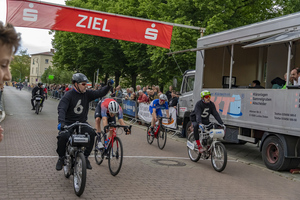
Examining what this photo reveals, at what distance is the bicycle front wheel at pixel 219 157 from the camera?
26.3 feet

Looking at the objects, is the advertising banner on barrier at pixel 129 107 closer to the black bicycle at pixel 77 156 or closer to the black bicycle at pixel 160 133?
the black bicycle at pixel 160 133

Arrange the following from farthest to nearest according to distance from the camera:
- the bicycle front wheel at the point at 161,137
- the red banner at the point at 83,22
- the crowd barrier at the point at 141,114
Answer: the crowd barrier at the point at 141,114
the red banner at the point at 83,22
the bicycle front wheel at the point at 161,137

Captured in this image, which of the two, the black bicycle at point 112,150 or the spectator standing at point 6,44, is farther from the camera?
the black bicycle at point 112,150

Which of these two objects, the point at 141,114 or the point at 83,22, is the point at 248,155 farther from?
the point at 83,22

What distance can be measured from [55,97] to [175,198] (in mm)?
40605

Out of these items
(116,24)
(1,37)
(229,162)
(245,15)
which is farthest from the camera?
(245,15)

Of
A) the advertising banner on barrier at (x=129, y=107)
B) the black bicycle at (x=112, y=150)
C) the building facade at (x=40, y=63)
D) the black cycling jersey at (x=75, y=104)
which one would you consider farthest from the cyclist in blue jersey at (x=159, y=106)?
the building facade at (x=40, y=63)

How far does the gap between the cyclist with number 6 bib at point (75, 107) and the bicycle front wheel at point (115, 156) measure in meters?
0.81

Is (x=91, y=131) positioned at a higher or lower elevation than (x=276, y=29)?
lower

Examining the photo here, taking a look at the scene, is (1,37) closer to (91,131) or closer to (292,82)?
(91,131)

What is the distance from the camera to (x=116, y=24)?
14.6m

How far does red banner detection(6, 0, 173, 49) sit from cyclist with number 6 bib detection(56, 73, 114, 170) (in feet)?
25.6

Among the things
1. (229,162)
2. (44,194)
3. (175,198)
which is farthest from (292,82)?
(44,194)

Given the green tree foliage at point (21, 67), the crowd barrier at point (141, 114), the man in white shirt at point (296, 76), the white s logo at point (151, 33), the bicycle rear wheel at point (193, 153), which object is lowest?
the bicycle rear wheel at point (193, 153)
